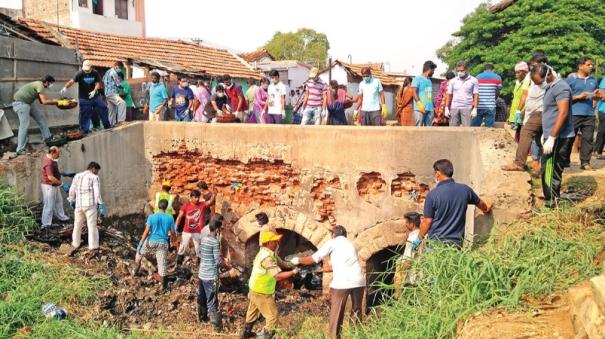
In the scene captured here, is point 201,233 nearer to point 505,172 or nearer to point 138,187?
point 138,187

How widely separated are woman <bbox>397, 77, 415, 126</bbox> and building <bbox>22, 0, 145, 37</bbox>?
19.5 m

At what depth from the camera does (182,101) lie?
39.3 feet

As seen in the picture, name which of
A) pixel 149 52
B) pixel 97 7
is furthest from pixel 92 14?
pixel 149 52

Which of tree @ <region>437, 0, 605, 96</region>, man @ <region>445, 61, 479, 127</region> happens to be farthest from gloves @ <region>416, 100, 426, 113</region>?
tree @ <region>437, 0, 605, 96</region>

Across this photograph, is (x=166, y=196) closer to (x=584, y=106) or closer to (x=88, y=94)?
(x=88, y=94)

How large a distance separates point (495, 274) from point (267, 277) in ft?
9.97

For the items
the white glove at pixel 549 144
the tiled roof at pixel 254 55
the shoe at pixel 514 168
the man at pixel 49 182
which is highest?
the tiled roof at pixel 254 55

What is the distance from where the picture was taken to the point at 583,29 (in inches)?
973

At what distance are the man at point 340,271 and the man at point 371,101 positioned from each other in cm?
422

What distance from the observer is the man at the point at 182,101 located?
39.3 feet

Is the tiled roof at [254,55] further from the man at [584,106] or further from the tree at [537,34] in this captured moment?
the man at [584,106]

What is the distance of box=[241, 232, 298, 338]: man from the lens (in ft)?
23.0

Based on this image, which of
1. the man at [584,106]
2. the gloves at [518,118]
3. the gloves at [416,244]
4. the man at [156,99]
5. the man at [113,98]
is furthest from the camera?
the man at [156,99]

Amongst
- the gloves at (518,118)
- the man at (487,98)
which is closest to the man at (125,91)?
the man at (487,98)
